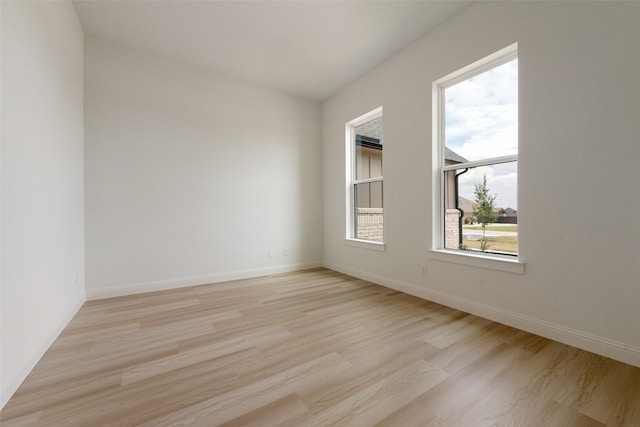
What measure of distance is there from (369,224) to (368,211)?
203mm

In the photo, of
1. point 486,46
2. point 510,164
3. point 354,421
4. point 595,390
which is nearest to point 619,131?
point 510,164

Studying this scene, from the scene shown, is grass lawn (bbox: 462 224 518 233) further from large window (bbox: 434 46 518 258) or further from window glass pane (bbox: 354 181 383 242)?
window glass pane (bbox: 354 181 383 242)

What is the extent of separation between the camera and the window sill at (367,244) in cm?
359

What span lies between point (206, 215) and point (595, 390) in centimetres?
398

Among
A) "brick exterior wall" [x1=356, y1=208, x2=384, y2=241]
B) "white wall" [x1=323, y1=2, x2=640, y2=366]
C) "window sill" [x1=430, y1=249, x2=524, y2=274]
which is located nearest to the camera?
"white wall" [x1=323, y1=2, x2=640, y2=366]

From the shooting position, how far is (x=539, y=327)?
2094 millimetres

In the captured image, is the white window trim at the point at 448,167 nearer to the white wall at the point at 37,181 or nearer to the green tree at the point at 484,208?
the green tree at the point at 484,208

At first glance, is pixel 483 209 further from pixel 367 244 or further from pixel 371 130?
pixel 371 130

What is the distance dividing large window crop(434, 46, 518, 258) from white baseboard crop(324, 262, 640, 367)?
20.3 inches

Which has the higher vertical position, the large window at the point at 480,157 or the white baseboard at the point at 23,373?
the large window at the point at 480,157

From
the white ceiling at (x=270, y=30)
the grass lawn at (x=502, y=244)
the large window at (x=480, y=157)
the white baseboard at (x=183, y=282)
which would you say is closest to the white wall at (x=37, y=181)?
the white baseboard at (x=183, y=282)

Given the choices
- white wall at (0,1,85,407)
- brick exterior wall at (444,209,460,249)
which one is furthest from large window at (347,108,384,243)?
white wall at (0,1,85,407)

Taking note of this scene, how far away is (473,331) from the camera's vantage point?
218cm

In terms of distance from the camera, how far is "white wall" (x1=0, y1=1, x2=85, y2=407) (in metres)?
1.47
